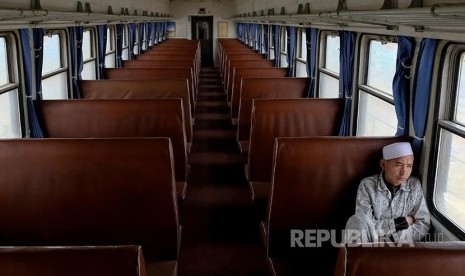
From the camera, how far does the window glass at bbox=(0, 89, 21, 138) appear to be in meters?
4.54

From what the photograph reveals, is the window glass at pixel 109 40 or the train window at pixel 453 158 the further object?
the window glass at pixel 109 40

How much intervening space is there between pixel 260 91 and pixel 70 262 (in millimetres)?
4655


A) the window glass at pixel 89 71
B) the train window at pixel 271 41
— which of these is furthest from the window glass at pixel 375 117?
the train window at pixel 271 41

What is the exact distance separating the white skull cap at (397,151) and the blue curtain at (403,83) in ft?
2.24

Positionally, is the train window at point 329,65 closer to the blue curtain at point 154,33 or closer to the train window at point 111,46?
the train window at point 111,46

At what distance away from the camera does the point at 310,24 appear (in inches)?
261

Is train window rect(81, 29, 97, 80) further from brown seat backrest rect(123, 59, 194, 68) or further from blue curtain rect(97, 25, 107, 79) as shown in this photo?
brown seat backrest rect(123, 59, 194, 68)

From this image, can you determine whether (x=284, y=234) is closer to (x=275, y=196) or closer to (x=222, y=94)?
(x=275, y=196)

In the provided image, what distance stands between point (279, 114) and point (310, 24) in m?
2.46

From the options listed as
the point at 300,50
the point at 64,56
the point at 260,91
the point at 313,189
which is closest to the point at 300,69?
the point at 300,50

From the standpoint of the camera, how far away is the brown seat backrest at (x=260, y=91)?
5.83 metres

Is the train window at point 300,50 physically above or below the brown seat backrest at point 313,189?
above

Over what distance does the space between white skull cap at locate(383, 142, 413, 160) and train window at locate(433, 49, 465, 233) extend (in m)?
0.32

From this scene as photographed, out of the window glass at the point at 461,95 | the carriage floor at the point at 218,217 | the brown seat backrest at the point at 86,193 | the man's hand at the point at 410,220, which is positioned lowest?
the carriage floor at the point at 218,217
